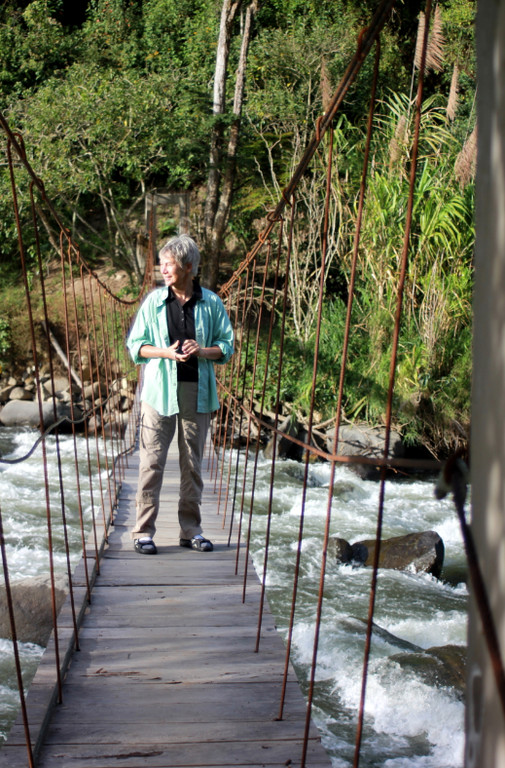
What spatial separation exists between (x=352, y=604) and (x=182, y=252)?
1773 mm

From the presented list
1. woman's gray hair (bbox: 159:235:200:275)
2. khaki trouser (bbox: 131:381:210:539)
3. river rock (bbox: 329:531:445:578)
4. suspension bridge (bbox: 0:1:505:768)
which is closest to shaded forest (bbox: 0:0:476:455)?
river rock (bbox: 329:531:445:578)

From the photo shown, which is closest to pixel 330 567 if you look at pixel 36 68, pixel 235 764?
pixel 235 764

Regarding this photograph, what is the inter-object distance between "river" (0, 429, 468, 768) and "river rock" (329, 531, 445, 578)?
0.06 metres

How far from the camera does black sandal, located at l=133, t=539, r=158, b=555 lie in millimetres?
2244

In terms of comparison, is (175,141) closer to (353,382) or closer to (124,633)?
(353,382)

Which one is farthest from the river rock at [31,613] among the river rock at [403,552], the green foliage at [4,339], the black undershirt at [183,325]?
the green foliage at [4,339]

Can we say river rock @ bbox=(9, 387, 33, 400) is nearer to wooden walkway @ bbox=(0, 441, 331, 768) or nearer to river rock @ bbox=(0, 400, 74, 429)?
river rock @ bbox=(0, 400, 74, 429)

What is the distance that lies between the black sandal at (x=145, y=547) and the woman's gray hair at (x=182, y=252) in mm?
827

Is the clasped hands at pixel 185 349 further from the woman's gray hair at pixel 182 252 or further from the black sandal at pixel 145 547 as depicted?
the black sandal at pixel 145 547

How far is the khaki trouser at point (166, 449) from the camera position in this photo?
2.21 m

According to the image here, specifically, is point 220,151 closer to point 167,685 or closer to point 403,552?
point 403,552

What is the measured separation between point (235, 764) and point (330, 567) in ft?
8.20

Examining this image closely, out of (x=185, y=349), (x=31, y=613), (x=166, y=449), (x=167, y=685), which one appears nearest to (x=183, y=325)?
(x=185, y=349)

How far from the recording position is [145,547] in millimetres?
2246
